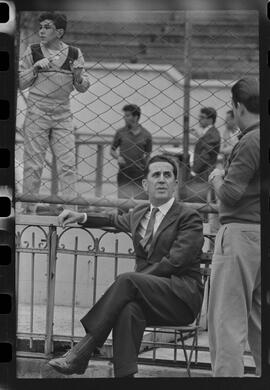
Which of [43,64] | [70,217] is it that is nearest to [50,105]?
[43,64]

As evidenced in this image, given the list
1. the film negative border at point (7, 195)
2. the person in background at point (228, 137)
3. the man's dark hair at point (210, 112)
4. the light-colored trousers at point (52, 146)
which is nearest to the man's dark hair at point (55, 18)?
the film negative border at point (7, 195)

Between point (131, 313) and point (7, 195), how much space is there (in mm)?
956

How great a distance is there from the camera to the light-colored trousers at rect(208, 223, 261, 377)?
5.30 m

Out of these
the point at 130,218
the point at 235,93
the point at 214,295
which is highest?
the point at 235,93

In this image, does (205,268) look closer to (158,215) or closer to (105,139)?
(158,215)

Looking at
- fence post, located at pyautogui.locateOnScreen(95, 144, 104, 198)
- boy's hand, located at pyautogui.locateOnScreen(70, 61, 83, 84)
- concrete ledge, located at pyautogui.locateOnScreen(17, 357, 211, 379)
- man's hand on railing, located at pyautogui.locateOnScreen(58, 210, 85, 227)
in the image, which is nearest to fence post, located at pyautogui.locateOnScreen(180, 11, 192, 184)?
fence post, located at pyautogui.locateOnScreen(95, 144, 104, 198)

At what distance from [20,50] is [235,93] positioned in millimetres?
994

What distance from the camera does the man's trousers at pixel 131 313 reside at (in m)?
5.37

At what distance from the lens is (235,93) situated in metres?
5.23

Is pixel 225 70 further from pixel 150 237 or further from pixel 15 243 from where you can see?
pixel 15 243

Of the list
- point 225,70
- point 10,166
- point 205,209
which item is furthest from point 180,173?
point 10,166

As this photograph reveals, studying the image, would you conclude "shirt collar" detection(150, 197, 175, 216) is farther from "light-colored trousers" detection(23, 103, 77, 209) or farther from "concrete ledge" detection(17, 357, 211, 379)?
"concrete ledge" detection(17, 357, 211, 379)

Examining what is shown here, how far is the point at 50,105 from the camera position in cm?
530

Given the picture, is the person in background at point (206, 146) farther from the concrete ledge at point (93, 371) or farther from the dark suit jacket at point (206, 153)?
the concrete ledge at point (93, 371)
